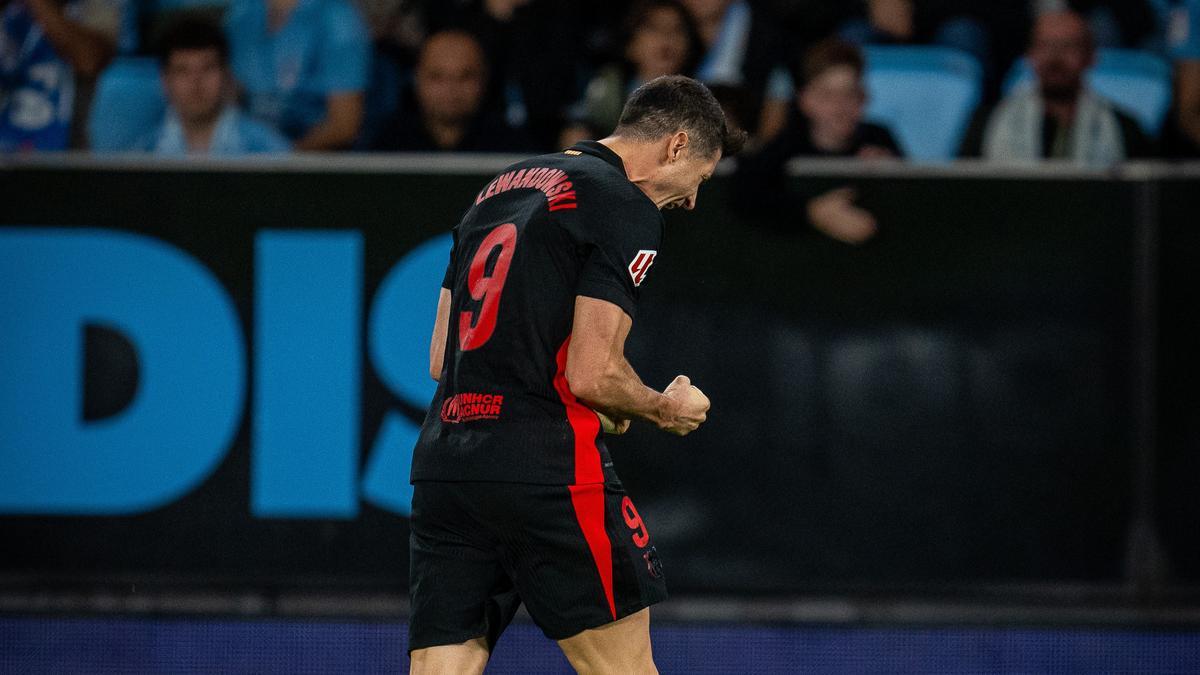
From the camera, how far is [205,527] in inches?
228

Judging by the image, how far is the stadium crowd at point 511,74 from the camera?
6043 mm

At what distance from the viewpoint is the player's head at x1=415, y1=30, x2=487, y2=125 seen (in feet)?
20.0

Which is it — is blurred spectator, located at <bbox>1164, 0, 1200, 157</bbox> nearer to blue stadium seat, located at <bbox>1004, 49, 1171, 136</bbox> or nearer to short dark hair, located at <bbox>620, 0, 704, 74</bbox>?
blue stadium seat, located at <bbox>1004, 49, 1171, 136</bbox>

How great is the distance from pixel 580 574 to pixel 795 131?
121 inches

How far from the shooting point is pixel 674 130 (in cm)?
342

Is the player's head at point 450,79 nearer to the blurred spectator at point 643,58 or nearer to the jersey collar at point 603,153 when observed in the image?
the blurred spectator at point 643,58

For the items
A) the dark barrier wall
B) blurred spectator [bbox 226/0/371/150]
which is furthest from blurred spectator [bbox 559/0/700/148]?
blurred spectator [bbox 226/0/371/150]

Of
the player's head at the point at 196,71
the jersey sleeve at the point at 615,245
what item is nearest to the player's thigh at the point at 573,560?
the jersey sleeve at the point at 615,245

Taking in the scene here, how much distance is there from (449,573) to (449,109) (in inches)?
123

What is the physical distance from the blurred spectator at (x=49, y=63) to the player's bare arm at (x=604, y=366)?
3.79 metres

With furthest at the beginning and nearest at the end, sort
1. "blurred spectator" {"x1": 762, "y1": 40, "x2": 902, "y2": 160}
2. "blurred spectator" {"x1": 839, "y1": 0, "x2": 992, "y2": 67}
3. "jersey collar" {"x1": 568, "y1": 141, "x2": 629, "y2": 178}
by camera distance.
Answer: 1. "blurred spectator" {"x1": 839, "y1": 0, "x2": 992, "y2": 67}
2. "blurred spectator" {"x1": 762, "y1": 40, "x2": 902, "y2": 160}
3. "jersey collar" {"x1": 568, "y1": 141, "x2": 629, "y2": 178}

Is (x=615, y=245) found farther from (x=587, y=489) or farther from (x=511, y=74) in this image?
(x=511, y=74)

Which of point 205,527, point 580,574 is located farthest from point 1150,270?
point 205,527

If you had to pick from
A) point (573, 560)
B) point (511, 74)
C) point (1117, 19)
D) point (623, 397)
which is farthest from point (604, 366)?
point (1117, 19)
